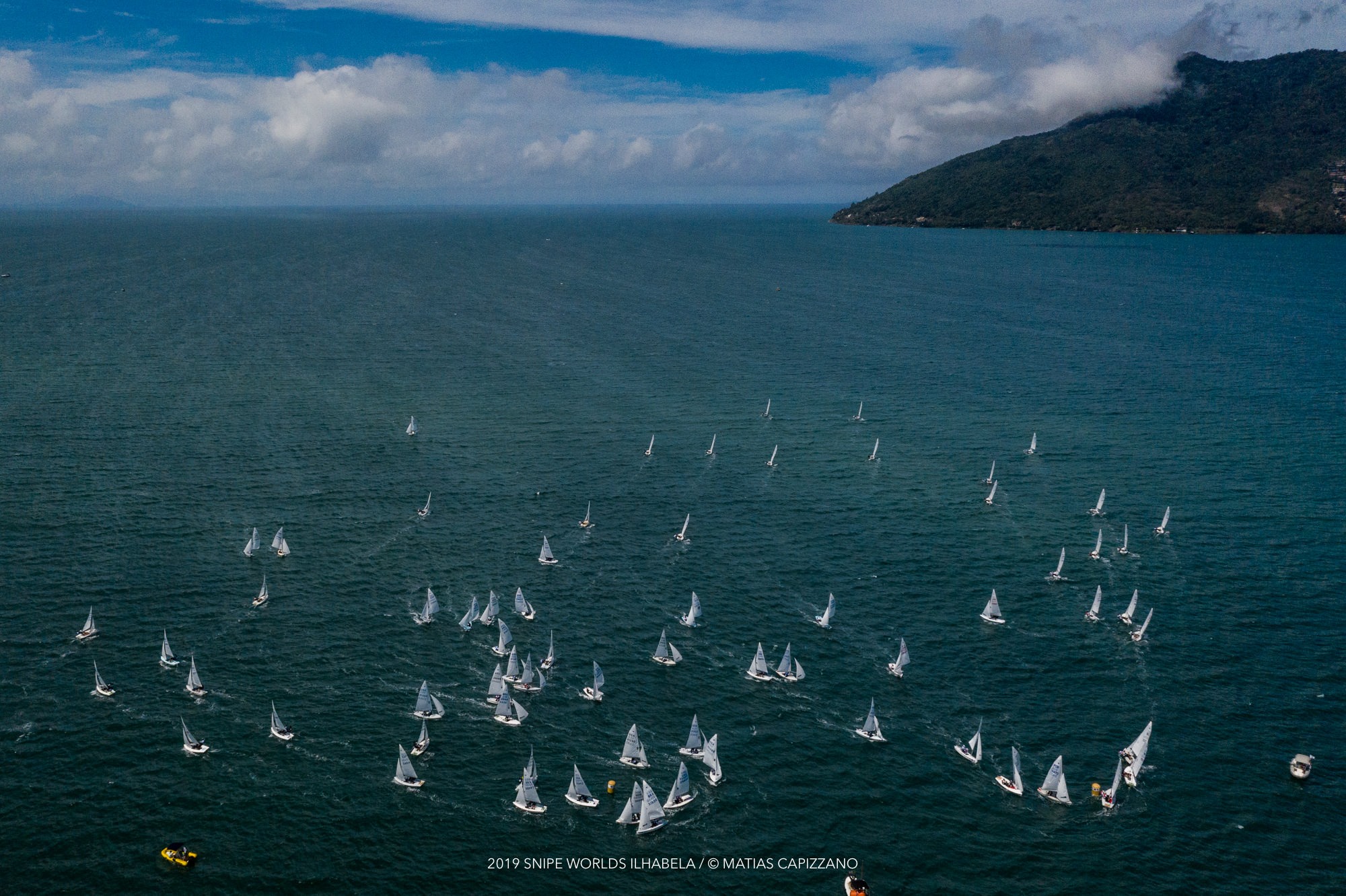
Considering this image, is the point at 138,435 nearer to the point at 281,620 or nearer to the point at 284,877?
the point at 281,620

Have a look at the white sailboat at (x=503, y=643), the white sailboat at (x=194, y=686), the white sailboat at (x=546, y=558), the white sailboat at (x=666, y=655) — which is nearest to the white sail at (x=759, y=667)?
the white sailboat at (x=666, y=655)

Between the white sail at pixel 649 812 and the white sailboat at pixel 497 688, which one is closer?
the white sail at pixel 649 812

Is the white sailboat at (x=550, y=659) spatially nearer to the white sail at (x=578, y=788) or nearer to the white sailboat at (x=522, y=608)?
the white sailboat at (x=522, y=608)

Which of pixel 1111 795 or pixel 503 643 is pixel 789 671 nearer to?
pixel 503 643

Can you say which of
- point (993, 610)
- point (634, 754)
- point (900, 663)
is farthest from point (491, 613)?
point (993, 610)

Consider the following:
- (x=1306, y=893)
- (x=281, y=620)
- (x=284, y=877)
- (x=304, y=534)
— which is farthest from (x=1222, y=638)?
(x=304, y=534)

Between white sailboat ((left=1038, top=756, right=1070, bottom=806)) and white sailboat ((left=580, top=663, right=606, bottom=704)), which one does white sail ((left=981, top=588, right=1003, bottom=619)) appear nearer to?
white sailboat ((left=1038, top=756, right=1070, bottom=806))
